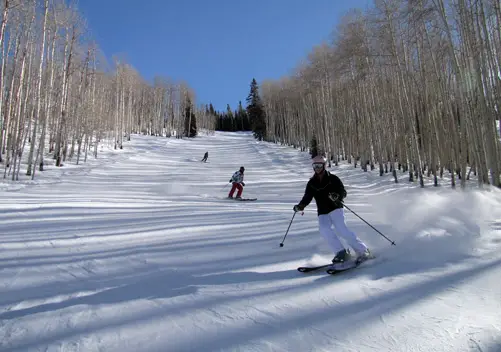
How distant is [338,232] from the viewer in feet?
14.3

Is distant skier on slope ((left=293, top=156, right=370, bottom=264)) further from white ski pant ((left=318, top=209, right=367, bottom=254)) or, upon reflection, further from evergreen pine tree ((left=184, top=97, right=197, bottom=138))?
evergreen pine tree ((left=184, top=97, right=197, bottom=138))

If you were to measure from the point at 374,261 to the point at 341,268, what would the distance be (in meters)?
0.69

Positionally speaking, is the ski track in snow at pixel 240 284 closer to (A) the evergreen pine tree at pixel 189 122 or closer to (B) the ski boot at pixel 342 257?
(B) the ski boot at pixel 342 257

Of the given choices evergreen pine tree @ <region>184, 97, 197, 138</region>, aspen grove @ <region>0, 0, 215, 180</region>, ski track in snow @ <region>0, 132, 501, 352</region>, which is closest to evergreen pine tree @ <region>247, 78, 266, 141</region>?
evergreen pine tree @ <region>184, 97, 197, 138</region>

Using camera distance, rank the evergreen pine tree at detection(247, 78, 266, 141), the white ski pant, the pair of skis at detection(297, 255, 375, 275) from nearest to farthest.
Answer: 1. the pair of skis at detection(297, 255, 375, 275)
2. the white ski pant
3. the evergreen pine tree at detection(247, 78, 266, 141)

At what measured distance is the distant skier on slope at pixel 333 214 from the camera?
14.1 feet

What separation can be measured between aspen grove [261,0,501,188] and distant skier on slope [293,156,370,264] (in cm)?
863

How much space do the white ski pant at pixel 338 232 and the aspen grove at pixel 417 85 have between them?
8.70 meters

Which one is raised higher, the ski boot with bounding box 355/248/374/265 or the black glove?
the black glove

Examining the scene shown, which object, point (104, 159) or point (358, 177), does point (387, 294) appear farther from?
point (104, 159)

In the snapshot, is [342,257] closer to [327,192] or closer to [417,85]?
[327,192]

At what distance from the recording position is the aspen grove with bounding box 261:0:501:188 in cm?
1030

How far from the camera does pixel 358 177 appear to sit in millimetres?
18797

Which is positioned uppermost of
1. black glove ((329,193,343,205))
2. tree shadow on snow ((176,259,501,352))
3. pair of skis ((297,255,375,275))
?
black glove ((329,193,343,205))
